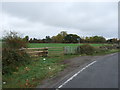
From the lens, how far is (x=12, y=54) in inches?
416

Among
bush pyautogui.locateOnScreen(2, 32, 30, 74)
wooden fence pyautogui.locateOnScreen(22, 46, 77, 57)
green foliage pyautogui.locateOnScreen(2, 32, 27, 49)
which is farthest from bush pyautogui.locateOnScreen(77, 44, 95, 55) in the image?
green foliage pyautogui.locateOnScreen(2, 32, 27, 49)

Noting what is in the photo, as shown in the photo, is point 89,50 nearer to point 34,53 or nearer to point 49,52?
point 49,52

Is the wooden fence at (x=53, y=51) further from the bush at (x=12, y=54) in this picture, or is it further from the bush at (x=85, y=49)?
the bush at (x=12, y=54)

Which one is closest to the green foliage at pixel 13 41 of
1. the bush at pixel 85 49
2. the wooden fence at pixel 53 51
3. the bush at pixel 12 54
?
the bush at pixel 12 54

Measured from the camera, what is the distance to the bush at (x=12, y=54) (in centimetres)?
935

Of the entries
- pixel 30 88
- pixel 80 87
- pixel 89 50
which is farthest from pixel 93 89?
pixel 89 50

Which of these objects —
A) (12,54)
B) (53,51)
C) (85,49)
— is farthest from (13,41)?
(85,49)

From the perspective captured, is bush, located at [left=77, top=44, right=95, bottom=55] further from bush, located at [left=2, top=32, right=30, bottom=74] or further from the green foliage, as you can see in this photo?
the green foliage

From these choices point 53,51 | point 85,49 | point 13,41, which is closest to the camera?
point 13,41

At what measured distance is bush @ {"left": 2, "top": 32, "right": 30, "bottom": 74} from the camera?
9345 millimetres

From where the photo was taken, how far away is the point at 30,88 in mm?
6160

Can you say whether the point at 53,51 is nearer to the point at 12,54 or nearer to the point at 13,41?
the point at 13,41

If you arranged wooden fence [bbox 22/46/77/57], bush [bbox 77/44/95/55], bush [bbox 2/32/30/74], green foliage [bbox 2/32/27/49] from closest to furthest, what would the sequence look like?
bush [bbox 2/32/30/74], green foliage [bbox 2/32/27/49], wooden fence [bbox 22/46/77/57], bush [bbox 77/44/95/55]

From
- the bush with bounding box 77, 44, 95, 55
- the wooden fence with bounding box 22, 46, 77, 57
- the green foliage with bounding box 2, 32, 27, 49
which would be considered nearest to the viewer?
the green foliage with bounding box 2, 32, 27, 49
